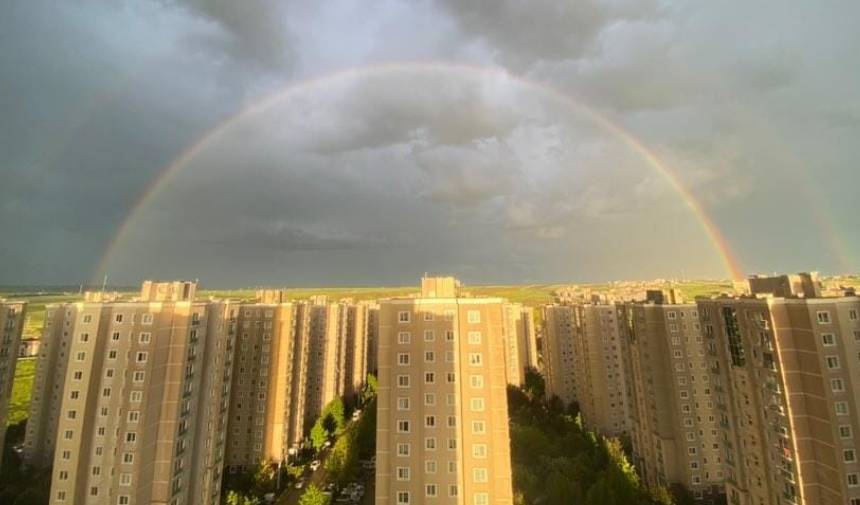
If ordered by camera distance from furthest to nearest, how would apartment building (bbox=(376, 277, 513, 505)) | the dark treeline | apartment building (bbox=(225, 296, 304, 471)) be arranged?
apartment building (bbox=(225, 296, 304, 471)) < the dark treeline < apartment building (bbox=(376, 277, 513, 505))

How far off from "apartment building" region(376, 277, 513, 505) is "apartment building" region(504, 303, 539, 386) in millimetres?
46359

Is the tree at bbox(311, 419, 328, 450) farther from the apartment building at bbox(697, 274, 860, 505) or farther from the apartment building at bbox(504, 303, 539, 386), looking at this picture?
the apartment building at bbox(697, 274, 860, 505)

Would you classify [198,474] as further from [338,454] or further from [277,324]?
[277,324]

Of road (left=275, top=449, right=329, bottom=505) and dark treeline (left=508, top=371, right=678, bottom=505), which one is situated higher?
dark treeline (left=508, top=371, right=678, bottom=505)

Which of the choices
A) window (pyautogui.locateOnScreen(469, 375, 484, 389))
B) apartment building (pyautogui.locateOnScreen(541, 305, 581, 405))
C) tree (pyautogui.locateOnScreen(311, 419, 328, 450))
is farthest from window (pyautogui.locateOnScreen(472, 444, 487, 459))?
apartment building (pyautogui.locateOnScreen(541, 305, 581, 405))

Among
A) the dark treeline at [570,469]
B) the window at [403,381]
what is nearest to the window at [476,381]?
the window at [403,381]

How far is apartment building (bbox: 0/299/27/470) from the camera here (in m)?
31.9

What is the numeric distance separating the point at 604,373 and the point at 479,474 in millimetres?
38114

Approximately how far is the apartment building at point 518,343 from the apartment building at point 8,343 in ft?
189

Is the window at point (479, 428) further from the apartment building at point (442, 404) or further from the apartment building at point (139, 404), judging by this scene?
the apartment building at point (139, 404)

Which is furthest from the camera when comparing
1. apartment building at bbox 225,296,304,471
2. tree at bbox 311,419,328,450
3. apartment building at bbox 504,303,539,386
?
apartment building at bbox 504,303,539,386

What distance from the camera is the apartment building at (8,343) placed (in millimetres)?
31891

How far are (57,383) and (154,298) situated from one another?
26170 mm

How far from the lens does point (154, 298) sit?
29875 millimetres
